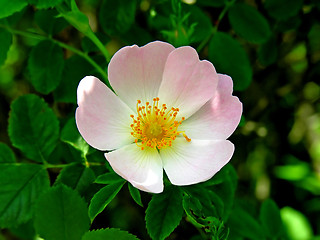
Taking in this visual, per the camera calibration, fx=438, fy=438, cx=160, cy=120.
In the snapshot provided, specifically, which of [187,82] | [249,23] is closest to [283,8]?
[249,23]

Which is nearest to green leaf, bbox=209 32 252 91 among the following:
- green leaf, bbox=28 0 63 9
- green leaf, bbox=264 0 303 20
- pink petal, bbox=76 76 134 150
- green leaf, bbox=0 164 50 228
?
green leaf, bbox=264 0 303 20

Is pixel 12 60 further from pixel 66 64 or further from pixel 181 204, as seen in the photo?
pixel 181 204

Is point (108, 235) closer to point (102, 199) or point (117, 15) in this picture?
point (102, 199)

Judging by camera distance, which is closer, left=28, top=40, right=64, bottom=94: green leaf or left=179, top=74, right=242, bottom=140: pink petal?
left=179, top=74, right=242, bottom=140: pink petal

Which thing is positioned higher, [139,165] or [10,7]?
[10,7]

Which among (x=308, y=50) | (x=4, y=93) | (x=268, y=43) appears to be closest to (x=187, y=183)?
(x=268, y=43)

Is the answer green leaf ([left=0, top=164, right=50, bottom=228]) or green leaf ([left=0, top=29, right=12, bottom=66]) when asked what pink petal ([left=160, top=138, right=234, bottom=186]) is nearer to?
green leaf ([left=0, top=164, right=50, bottom=228])

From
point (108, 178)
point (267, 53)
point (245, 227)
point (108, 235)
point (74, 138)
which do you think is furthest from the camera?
point (267, 53)
